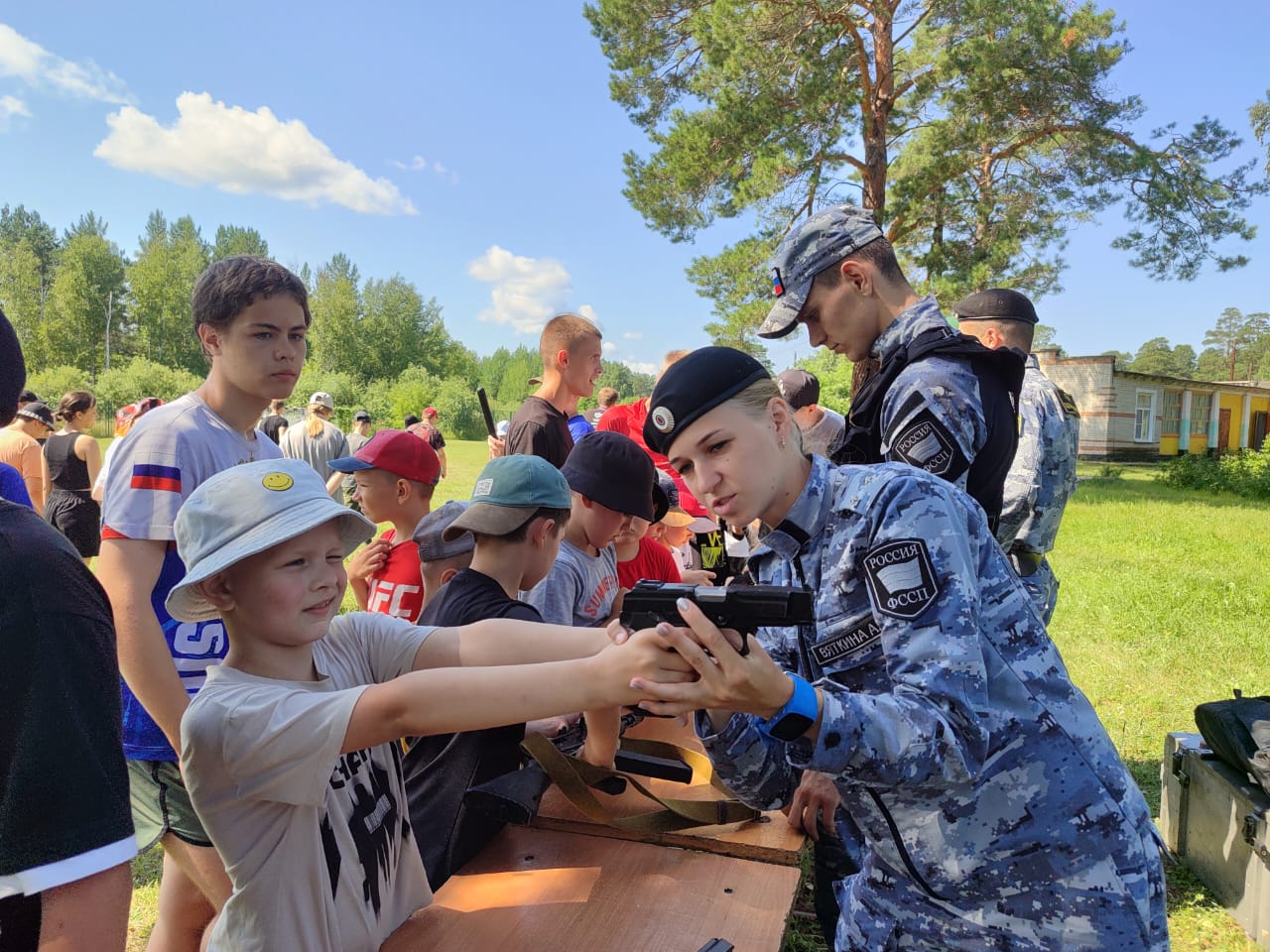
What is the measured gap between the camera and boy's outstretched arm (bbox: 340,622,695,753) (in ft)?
4.52

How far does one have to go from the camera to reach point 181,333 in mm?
79062

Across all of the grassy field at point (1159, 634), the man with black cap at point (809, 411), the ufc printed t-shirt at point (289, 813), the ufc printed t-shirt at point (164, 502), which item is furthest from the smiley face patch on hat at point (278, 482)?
the man with black cap at point (809, 411)

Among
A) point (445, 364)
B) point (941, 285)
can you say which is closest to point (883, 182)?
point (941, 285)

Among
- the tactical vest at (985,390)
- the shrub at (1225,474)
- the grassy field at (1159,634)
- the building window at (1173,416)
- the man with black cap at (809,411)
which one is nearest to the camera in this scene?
the tactical vest at (985,390)

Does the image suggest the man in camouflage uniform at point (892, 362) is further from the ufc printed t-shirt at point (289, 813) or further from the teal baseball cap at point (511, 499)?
the ufc printed t-shirt at point (289, 813)

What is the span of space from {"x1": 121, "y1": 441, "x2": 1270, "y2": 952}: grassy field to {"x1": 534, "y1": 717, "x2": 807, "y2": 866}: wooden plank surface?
4.40 ft

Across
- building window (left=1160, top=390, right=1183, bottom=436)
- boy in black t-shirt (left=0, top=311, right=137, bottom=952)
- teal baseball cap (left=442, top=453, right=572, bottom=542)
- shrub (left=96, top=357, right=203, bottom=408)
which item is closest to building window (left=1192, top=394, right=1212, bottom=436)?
building window (left=1160, top=390, right=1183, bottom=436)

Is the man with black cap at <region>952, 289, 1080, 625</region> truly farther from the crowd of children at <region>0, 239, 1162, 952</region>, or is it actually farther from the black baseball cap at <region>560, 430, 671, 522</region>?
the crowd of children at <region>0, 239, 1162, 952</region>

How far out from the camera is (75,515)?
7359mm

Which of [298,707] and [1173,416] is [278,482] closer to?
[298,707]

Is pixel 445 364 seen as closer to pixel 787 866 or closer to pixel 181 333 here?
pixel 181 333

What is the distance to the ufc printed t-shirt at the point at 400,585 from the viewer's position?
3346 mm

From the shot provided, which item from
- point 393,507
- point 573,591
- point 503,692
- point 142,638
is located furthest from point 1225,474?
point 142,638

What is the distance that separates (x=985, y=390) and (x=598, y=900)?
1807 millimetres
